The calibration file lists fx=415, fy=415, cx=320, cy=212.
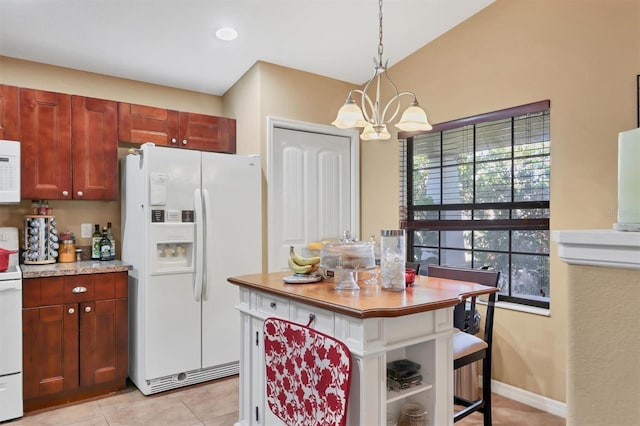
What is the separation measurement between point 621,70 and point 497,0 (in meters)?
1.07

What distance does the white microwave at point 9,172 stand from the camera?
9.30ft

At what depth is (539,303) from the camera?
2.95 metres

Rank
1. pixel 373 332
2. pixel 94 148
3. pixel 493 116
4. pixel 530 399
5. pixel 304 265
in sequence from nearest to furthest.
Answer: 1. pixel 373 332
2. pixel 304 265
3. pixel 530 399
4. pixel 493 116
5. pixel 94 148

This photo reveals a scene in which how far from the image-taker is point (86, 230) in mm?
3539

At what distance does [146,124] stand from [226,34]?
1.04 metres

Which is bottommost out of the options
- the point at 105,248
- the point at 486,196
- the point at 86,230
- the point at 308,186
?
the point at 105,248

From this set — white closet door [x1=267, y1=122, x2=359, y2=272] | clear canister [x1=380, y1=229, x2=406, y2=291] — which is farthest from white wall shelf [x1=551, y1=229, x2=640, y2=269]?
white closet door [x1=267, y1=122, x2=359, y2=272]

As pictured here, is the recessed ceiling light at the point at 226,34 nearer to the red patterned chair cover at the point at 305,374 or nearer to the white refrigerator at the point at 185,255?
the white refrigerator at the point at 185,255

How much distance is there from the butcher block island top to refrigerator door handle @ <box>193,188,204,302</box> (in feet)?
2.99

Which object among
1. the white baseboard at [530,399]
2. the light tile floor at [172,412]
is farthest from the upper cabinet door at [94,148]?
the white baseboard at [530,399]

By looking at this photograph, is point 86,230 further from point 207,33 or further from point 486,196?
point 486,196

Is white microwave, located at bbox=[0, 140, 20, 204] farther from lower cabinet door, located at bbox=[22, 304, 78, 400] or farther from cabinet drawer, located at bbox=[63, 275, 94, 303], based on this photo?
lower cabinet door, located at bbox=[22, 304, 78, 400]

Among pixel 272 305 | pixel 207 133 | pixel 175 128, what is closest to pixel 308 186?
pixel 207 133

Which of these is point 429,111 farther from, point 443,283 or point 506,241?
point 443,283
